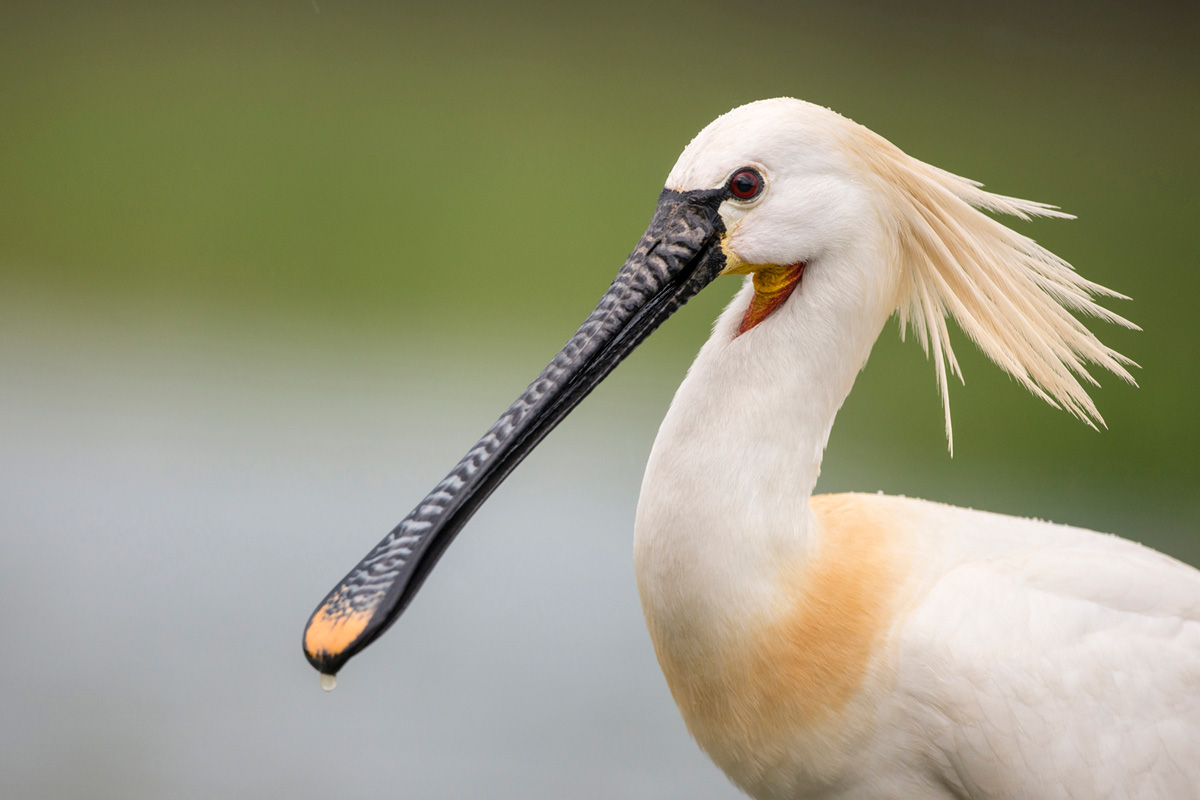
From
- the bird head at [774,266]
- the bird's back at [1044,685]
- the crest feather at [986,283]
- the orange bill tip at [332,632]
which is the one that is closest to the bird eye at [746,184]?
the bird head at [774,266]

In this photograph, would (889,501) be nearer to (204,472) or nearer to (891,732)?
(891,732)

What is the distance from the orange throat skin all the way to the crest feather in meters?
0.11

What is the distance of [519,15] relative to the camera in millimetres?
3217

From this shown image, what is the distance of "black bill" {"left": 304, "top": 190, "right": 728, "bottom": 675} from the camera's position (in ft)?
3.16

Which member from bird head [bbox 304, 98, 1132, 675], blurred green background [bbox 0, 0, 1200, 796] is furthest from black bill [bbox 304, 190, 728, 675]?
blurred green background [bbox 0, 0, 1200, 796]

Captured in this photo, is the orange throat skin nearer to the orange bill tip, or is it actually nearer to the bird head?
the bird head

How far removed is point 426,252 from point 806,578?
2.57 meters

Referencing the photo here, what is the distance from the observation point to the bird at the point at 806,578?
0.95m

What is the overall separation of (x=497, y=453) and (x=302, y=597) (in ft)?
5.54

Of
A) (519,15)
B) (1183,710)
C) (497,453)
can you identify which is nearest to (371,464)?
(519,15)

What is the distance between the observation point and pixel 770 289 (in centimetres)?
101

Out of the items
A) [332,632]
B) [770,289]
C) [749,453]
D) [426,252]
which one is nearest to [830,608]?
[749,453]

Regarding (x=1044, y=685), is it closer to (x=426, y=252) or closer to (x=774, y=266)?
(x=774, y=266)

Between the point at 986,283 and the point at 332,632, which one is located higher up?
the point at 986,283
